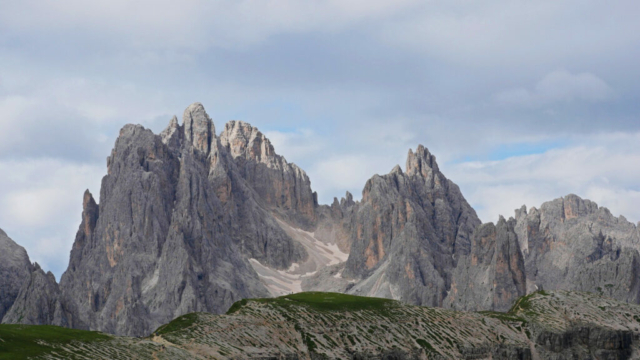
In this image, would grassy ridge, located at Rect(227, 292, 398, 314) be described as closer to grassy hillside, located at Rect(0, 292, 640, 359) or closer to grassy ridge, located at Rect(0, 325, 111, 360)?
grassy hillside, located at Rect(0, 292, 640, 359)

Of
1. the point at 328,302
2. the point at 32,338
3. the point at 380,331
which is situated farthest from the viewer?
the point at 328,302

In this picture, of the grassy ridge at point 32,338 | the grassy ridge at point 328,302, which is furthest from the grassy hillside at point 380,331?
the grassy ridge at point 32,338

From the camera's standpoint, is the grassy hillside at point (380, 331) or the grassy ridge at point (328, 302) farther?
the grassy ridge at point (328, 302)

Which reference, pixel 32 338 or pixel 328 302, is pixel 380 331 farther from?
pixel 32 338

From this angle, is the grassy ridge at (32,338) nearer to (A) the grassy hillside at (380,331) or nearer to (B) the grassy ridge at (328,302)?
(A) the grassy hillside at (380,331)

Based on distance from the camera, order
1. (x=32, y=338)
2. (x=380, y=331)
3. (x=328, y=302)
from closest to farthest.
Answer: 1. (x=32, y=338)
2. (x=380, y=331)
3. (x=328, y=302)

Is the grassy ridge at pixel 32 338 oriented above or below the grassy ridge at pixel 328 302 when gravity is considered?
below

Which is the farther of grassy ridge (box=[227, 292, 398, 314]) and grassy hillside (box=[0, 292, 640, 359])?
grassy ridge (box=[227, 292, 398, 314])

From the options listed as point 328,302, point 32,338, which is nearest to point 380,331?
point 328,302

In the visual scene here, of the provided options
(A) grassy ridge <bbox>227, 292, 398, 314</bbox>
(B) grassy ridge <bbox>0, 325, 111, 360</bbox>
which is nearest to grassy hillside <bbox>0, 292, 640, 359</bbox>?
(A) grassy ridge <bbox>227, 292, 398, 314</bbox>

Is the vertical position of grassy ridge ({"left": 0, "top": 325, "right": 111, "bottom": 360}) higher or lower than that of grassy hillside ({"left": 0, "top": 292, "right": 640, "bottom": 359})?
lower

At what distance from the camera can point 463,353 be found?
162000mm

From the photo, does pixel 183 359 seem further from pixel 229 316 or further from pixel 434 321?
pixel 434 321

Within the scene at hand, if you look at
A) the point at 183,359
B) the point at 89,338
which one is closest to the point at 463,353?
the point at 183,359
